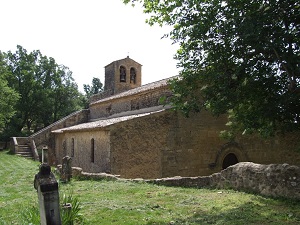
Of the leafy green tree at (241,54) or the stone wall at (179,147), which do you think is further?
the stone wall at (179,147)

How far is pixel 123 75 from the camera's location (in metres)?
28.6

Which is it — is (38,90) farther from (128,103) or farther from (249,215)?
(249,215)

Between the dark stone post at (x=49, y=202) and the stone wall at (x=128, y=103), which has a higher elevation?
the stone wall at (x=128, y=103)

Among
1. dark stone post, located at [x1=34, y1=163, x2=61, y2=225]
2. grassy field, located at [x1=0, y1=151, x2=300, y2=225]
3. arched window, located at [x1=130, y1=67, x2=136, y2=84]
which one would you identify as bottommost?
grassy field, located at [x1=0, y1=151, x2=300, y2=225]

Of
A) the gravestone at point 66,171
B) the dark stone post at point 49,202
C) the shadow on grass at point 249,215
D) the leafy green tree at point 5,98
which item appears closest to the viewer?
the dark stone post at point 49,202

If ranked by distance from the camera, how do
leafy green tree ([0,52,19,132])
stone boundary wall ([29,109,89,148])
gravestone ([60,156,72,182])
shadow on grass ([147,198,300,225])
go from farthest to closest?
stone boundary wall ([29,109,89,148]) → leafy green tree ([0,52,19,132]) → gravestone ([60,156,72,182]) → shadow on grass ([147,198,300,225])

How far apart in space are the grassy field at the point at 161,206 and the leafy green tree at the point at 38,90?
1079 inches

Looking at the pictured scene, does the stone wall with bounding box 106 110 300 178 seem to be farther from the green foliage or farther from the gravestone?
the green foliage

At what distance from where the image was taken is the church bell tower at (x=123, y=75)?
27875 millimetres

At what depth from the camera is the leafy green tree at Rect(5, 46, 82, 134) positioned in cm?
3669

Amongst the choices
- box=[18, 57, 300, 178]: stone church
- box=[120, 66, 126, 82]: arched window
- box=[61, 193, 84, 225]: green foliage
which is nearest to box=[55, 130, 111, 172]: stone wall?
box=[18, 57, 300, 178]: stone church

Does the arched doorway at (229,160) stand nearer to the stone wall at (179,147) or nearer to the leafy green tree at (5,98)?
the stone wall at (179,147)

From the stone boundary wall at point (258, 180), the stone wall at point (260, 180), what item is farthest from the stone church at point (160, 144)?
the stone wall at point (260, 180)

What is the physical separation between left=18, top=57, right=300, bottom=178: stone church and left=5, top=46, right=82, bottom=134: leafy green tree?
16827mm
